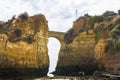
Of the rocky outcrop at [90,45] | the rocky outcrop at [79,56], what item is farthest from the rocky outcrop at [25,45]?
the rocky outcrop at [90,45]

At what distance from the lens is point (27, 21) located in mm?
59625

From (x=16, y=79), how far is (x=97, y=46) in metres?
18.4

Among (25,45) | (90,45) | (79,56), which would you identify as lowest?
(79,56)

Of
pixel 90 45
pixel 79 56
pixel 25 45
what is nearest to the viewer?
pixel 25 45

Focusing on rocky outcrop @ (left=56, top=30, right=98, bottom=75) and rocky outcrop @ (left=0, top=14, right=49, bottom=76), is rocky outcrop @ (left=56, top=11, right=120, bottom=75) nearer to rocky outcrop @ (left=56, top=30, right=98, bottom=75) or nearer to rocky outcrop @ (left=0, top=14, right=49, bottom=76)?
rocky outcrop @ (left=56, top=30, right=98, bottom=75)

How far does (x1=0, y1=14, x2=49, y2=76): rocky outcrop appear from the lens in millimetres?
52625

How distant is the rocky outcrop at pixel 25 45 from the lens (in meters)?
52.6

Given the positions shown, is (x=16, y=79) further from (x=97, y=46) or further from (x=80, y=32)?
(x=80, y=32)

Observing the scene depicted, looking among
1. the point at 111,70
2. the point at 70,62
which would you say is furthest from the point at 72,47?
the point at 111,70

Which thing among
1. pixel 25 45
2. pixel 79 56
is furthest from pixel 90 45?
pixel 25 45

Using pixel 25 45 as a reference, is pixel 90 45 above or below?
above

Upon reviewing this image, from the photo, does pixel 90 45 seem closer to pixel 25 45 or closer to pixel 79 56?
pixel 79 56

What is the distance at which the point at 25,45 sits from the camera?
5609 centimetres

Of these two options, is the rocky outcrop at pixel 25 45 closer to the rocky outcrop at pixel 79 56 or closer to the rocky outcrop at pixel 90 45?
the rocky outcrop at pixel 79 56
